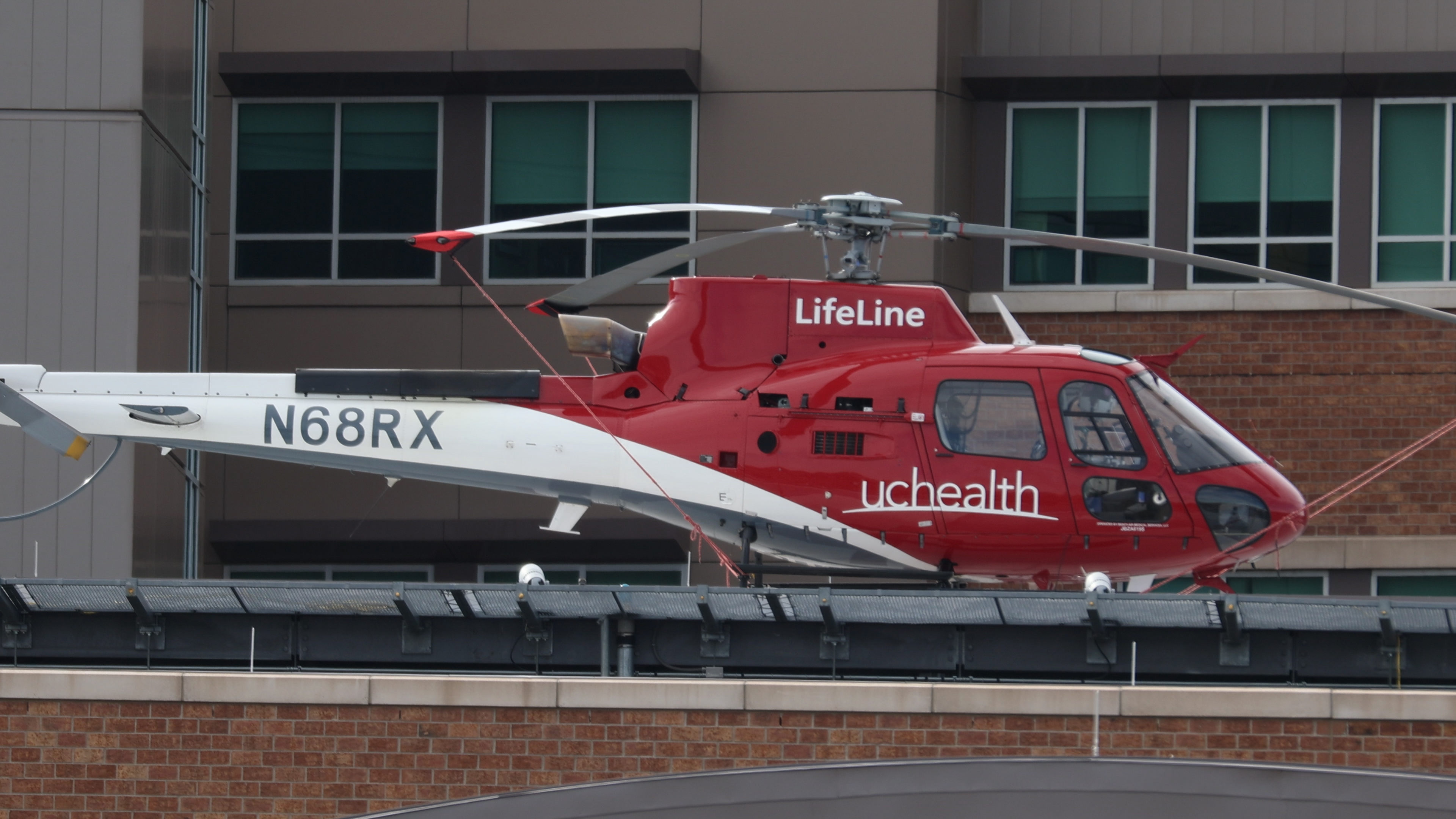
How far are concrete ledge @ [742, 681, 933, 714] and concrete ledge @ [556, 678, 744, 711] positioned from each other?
0.10m

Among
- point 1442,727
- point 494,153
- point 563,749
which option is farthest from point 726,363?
point 494,153

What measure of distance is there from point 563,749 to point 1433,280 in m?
12.2

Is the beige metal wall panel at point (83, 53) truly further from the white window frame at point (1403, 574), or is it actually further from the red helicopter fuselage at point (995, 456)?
the white window frame at point (1403, 574)

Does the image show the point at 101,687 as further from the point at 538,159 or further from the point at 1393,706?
the point at 538,159

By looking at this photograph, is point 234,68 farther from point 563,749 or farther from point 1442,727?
point 1442,727

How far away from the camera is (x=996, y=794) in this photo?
15.4 feet

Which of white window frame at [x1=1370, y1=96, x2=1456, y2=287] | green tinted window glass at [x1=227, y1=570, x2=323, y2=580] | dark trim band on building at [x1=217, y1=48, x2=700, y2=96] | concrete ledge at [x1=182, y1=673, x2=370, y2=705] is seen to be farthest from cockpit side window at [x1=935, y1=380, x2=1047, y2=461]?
green tinted window glass at [x1=227, y1=570, x2=323, y2=580]

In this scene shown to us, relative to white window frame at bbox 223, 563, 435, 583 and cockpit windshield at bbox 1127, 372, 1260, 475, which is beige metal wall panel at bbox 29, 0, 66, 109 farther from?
cockpit windshield at bbox 1127, 372, 1260, 475

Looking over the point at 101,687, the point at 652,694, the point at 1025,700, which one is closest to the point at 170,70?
the point at 101,687

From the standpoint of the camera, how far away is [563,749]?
397 inches

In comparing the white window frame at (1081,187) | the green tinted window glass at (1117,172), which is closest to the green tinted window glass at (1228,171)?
the white window frame at (1081,187)

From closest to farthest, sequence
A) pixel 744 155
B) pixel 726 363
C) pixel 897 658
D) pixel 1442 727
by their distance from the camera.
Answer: pixel 1442 727 → pixel 897 658 → pixel 726 363 → pixel 744 155

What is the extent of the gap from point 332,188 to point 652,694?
1032cm

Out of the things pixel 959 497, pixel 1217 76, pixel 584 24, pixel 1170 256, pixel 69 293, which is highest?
pixel 584 24
